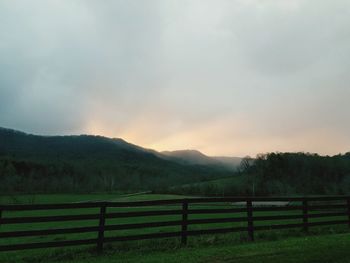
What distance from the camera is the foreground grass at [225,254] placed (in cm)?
973

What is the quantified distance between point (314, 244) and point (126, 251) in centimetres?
562

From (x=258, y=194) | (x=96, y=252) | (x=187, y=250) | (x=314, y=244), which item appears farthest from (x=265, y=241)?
(x=258, y=194)

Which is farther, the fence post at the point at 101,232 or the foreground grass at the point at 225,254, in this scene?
the fence post at the point at 101,232

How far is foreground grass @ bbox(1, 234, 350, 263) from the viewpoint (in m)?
9.73

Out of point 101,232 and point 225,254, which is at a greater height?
point 101,232

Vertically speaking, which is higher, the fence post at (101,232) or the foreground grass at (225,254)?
the fence post at (101,232)

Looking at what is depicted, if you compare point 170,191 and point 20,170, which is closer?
point 170,191

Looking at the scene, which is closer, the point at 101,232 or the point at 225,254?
the point at 225,254

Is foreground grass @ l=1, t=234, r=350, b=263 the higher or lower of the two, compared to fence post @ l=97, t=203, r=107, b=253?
lower

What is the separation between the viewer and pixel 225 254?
10.6m

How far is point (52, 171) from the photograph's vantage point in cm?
18125

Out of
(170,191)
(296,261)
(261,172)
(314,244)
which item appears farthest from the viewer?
(170,191)

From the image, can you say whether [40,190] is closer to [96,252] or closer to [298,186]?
[298,186]

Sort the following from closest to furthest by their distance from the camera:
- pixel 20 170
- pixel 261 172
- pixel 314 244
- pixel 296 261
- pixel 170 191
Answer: pixel 296 261 < pixel 314 244 < pixel 261 172 < pixel 170 191 < pixel 20 170
